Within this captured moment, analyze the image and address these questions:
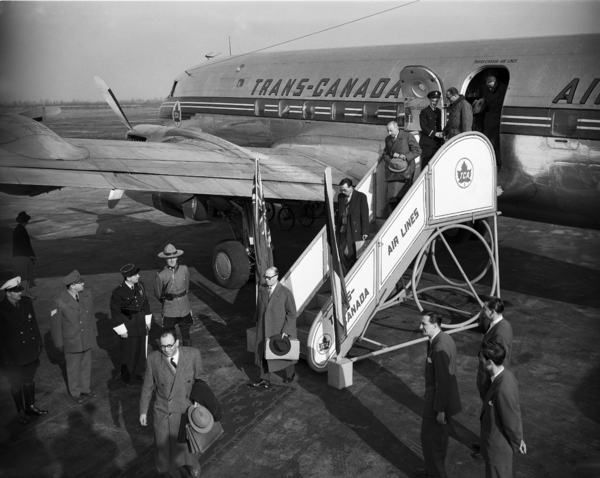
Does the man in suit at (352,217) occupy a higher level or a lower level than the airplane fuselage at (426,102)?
lower

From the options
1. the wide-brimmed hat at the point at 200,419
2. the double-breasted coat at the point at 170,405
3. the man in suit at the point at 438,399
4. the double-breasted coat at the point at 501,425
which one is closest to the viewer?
the double-breasted coat at the point at 501,425

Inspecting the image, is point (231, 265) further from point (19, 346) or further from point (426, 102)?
point (19, 346)

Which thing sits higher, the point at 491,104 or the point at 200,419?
the point at 491,104

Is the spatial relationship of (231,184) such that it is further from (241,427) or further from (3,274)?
(3,274)

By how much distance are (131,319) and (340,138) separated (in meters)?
8.15

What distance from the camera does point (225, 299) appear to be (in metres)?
13.4

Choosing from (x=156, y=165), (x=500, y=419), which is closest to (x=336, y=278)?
(x=500, y=419)

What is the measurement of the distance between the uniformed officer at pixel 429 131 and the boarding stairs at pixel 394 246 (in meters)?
1.57

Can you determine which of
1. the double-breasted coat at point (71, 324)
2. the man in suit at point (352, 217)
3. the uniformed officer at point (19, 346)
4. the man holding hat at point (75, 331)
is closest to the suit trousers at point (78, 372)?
the man holding hat at point (75, 331)

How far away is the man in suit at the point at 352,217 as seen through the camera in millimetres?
10219

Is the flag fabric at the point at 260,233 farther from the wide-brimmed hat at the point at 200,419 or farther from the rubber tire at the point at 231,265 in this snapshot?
the wide-brimmed hat at the point at 200,419

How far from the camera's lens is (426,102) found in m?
13.6

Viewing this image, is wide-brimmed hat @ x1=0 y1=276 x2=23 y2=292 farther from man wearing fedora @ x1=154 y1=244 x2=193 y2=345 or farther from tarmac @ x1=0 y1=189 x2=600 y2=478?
man wearing fedora @ x1=154 y1=244 x2=193 y2=345

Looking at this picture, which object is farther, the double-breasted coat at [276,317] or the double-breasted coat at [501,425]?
the double-breasted coat at [276,317]
